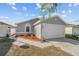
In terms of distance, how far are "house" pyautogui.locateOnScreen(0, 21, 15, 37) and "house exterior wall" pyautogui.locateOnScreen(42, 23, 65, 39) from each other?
2.00 feet

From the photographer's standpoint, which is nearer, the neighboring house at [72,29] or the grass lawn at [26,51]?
the grass lawn at [26,51]

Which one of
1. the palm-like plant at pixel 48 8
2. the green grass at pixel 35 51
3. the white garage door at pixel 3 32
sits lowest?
the green grass at pixel 35 51

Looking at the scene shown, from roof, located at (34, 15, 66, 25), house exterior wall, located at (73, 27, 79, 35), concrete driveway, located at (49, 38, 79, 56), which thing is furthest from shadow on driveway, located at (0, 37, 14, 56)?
house exterior wall, located at (73, 27, 79, 35)

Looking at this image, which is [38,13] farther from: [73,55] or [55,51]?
[73,55]

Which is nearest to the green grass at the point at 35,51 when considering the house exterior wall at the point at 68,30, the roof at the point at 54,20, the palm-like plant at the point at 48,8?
the house exterior wall at the point at 68,30

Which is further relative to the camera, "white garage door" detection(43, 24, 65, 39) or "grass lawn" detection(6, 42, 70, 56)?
"white garage door" detection(43, 24, 65, 39)

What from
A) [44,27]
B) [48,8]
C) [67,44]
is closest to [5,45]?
[44,27]

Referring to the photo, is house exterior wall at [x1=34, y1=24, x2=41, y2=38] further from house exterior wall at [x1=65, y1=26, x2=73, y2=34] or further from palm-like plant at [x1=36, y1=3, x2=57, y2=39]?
house exterior wall at [x1=65, y1=26, x2=73, y2=34]

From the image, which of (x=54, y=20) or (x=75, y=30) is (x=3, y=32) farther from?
(x=75, y=30)

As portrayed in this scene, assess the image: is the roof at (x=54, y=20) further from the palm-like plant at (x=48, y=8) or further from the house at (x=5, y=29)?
the house at (x=5, y=29)

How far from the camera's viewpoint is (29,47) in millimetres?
2889

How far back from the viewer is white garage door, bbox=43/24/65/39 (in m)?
2.97

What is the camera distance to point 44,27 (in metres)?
2.97

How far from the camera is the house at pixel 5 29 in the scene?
2904mm
